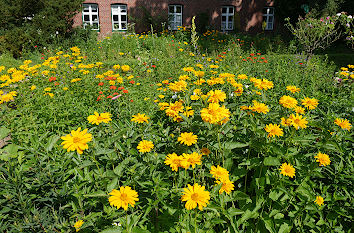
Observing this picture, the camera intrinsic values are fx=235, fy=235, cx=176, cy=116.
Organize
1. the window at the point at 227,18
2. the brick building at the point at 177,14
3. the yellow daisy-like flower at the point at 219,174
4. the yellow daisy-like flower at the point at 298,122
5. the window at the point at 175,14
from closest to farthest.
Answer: the yellow daisy-like flower at the point at 219,174 → the yellow daisy-like flower at the point at 298,122 → the brick building at the point at 177,14 → the window at the point at 175,14 → the window at the point at 227,18

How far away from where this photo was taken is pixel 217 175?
59.0 inches

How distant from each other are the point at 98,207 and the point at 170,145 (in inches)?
30.0

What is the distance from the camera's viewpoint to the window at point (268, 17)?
18.2 meters

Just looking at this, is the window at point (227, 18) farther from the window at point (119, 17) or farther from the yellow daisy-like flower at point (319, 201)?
the yellow daisy-like flower at point (319, 201)

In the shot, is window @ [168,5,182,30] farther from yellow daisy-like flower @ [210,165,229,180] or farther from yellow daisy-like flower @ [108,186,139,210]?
yellow daisy-like flower @ [108,186,139,210]

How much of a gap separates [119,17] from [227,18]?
7.97 m

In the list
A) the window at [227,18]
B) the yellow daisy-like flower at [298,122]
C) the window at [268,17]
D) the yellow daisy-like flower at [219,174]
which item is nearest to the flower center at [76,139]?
the yellow daisy-like flower at [219,174]

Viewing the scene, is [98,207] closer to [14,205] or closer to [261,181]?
[14,205]

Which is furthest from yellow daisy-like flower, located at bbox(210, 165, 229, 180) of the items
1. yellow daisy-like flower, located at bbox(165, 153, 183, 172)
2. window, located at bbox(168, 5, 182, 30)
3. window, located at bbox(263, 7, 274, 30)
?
window, located at bbox(263, 7, 274, 30)

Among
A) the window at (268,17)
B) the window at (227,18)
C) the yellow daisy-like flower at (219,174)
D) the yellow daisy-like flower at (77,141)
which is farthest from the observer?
the window at (268,17)

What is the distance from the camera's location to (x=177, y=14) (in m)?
16.8

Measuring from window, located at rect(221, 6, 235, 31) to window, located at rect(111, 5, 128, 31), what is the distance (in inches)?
284

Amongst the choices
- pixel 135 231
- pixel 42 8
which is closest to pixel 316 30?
pixel 135 231

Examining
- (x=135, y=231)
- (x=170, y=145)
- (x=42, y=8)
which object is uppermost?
(x=42, y=8)
